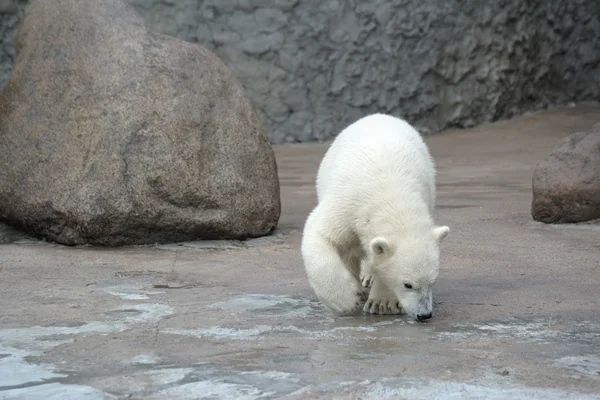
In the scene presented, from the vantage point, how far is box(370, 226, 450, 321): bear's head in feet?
14.6

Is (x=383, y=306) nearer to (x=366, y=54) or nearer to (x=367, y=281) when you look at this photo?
(x=367, y=281)

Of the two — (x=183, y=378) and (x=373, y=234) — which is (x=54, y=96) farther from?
(x=183, y=378)

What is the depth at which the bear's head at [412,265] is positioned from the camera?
444cm

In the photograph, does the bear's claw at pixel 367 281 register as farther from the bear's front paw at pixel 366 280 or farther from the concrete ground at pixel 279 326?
the concrete ground at pixel 279 326

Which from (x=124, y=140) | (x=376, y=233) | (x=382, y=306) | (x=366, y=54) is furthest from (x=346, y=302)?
(x=366, y=54)

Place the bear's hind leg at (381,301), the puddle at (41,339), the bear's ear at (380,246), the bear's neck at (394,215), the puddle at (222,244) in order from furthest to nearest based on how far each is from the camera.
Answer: the puddle at (222,244) → the bear's hind leg at (381,301) → the bear's neck at (394,215) → the bear's ear at (380,246) → the puddle at (41,339)

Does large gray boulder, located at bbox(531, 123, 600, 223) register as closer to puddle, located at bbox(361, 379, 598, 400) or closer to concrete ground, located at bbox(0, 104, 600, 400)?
concrete ground, located at bbox(0, 104, 600, 400)

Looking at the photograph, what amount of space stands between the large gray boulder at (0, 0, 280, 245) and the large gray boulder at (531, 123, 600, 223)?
2.07 metres

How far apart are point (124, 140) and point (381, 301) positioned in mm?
2706

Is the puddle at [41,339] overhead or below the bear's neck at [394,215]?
below

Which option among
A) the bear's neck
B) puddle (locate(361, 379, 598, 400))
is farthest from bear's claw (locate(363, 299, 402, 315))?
puddle (locate(361, 379, 598, 400))

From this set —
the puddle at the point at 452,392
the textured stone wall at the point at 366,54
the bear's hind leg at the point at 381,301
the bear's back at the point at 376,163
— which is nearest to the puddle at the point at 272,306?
the bear's hind leg at the point at 381,301

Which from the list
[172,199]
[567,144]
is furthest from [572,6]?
[172,199]

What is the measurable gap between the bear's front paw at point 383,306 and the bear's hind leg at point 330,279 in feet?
0.38
